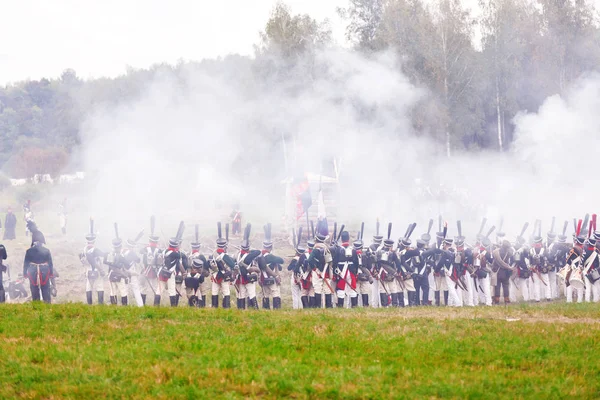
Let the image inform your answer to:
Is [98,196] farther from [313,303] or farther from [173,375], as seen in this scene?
[173,375]

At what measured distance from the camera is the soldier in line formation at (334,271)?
18953 mm

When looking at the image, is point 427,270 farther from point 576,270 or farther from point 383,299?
point 576,270

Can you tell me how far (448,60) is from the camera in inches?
1779

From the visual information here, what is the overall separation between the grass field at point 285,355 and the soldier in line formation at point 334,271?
180 inches

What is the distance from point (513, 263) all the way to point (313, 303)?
6.19m

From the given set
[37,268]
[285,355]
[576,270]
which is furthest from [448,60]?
[285,355]

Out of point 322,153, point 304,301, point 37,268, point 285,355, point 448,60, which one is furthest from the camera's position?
point 448,60

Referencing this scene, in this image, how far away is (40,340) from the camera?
11.5m

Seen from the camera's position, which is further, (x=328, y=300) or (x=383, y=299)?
(x=383, y=299)

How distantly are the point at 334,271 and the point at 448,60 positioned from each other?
28909mm

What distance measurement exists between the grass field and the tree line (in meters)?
29.3

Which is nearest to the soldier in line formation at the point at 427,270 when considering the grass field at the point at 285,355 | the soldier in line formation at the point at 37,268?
the grass field at the point at 285,355

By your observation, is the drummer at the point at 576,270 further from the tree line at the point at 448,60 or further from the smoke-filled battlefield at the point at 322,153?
the tree line at the point at 448,60

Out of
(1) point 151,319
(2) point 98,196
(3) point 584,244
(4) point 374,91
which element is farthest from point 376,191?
(1) point 151,319
